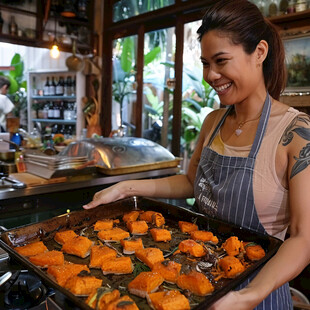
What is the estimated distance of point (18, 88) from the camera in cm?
747

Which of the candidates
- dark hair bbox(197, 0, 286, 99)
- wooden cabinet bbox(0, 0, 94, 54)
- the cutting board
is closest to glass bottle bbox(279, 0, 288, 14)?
dark hair bbox(197, 0, 286, 99)

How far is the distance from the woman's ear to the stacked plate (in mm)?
1950

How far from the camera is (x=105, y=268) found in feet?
3.59

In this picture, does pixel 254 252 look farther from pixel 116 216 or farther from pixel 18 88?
pixel 18 88

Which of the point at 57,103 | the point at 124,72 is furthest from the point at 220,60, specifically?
the point at 57,103

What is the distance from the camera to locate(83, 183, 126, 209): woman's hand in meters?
1.50

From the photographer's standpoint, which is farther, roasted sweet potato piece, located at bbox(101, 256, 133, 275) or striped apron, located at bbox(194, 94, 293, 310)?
striped apron, located at bbox(194, 94, 293, 310)

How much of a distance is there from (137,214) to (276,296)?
65 centimetres

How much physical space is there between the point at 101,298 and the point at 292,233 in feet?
2.09

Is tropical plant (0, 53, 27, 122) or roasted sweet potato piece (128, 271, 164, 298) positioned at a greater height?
tropical plant (0, 53, 27, 122)

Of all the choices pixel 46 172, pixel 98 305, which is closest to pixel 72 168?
pixel 46 172

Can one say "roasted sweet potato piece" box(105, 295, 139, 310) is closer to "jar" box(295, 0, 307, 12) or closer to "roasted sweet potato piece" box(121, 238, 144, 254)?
"roasted sweet potato piece" box(121, 238, 144, 254)

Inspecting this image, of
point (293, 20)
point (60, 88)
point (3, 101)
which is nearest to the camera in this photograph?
point (293, 20)

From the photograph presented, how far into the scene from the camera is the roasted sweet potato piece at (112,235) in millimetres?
1324
